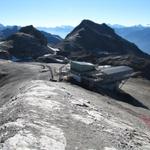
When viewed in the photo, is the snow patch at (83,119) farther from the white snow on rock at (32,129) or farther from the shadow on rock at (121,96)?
the shadow on rock at (121,96)

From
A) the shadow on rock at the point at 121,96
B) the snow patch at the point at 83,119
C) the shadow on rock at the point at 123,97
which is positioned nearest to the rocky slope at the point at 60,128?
the snow patch at the point at 83,119

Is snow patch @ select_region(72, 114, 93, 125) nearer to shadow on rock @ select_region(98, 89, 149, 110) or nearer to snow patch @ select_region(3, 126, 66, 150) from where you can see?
snow patch @ select_region(3, 126, 66, 150)

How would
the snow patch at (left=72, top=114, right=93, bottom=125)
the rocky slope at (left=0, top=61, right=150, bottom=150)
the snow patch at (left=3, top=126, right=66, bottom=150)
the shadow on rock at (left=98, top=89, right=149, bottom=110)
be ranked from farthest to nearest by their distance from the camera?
the shadow on rock at (left=98, top=89, right=149, bottom=110)
the snow patch at (left=72, top=114, right=93, bottom=125)
the rocky slope at (left=0, top=61, right=150, bottom=150)
the snow patch at (left=3, top=126, right=66, bottom=150)

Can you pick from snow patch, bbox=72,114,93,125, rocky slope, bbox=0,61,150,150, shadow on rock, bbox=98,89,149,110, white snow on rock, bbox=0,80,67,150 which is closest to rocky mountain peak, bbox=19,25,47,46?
shadow on rock, bbox=98,89,149,110

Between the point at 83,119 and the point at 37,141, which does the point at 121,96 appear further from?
the point at 37,141

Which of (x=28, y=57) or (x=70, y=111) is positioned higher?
(x=70, y=111)

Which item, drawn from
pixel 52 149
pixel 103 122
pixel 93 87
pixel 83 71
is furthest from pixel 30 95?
pixel 83 71

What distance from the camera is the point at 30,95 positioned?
43.8 metres

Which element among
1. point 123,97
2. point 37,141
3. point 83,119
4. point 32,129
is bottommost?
point 123,97

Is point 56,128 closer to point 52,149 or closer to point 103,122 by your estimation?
point 52,149

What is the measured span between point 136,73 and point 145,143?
87900mm

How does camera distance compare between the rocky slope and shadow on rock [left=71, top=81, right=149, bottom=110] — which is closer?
the rocky slope

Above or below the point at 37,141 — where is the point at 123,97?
below

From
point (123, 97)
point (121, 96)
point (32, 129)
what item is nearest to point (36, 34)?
point (121, 96)
